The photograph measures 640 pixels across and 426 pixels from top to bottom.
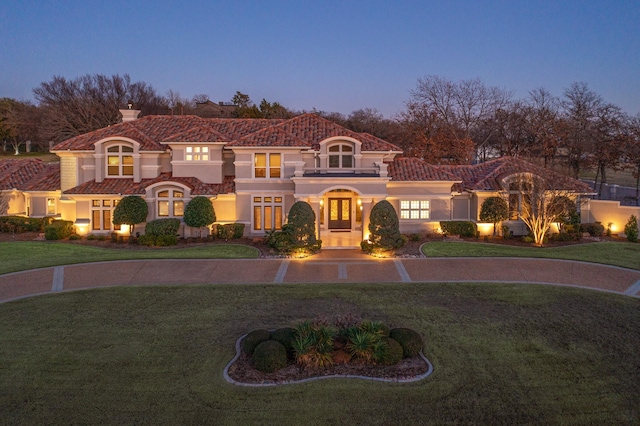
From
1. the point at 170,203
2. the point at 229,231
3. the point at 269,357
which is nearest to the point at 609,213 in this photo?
the point at 229,231

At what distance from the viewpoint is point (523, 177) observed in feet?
87.5

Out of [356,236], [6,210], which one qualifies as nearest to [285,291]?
[356,236]

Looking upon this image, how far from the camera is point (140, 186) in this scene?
1085 inches

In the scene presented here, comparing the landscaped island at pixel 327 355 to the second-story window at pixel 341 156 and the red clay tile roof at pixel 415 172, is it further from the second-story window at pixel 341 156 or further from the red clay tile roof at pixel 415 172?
the second-story window at pixel 341 156

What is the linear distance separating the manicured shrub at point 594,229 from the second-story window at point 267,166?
19332mm

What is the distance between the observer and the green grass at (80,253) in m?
20.7

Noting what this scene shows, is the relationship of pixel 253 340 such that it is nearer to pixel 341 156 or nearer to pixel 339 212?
pixel 341 156

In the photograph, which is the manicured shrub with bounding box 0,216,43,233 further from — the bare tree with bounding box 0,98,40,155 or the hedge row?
the bare tree with bounding box 0,98,40,155

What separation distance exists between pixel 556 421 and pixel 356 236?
19344 mm

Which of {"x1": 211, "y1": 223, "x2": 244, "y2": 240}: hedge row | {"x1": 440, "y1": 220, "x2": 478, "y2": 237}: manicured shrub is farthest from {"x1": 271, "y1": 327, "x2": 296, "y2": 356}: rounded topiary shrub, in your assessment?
{"x1": 440, "y1": 220, "x2": 478, "y2": 237}: manicured shrub

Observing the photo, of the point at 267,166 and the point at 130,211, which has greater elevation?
the point at 267,166

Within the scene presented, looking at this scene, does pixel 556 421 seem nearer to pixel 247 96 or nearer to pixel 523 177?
pixel 523 177

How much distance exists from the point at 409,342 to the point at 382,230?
1221 cm

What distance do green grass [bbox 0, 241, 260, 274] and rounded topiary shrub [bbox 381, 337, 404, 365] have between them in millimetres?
12700
